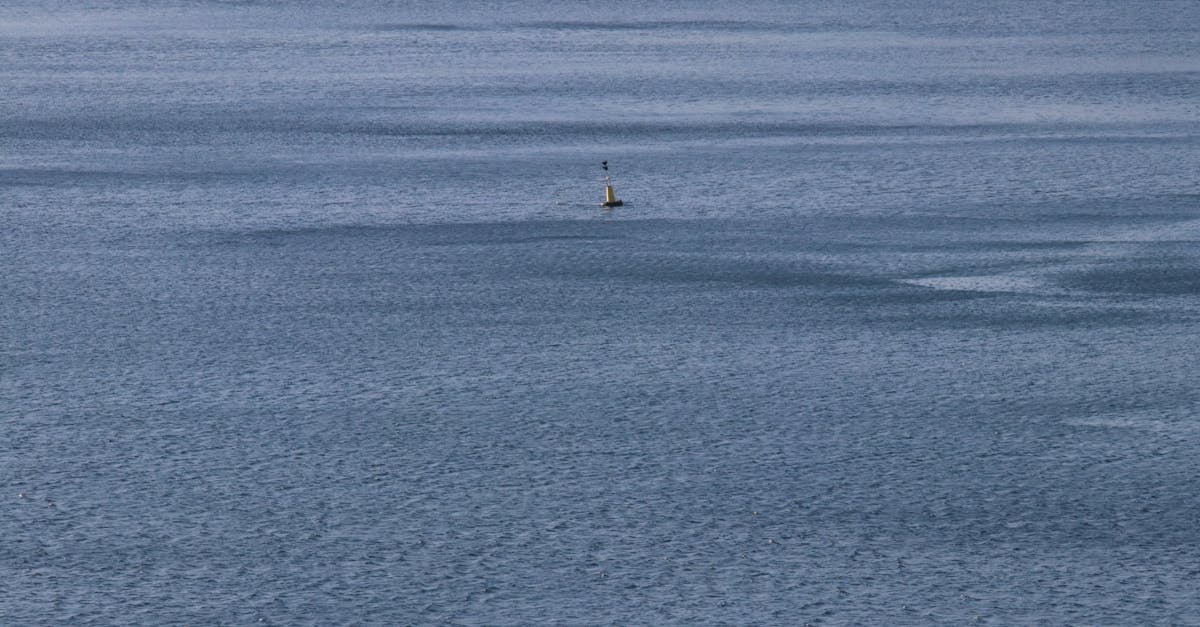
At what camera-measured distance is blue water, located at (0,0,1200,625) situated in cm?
760

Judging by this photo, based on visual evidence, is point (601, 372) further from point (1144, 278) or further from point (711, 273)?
point (1144, 278)

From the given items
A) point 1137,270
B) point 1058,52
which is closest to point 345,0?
point 1058,52

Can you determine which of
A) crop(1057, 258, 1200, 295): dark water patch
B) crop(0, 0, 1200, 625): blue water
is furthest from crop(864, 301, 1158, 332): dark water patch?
crop(1057, 258, 1200, 295): dark water patch

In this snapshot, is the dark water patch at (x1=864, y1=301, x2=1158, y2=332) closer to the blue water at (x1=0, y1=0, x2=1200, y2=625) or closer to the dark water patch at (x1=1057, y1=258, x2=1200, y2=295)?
the blue water at (x1=0, y1=0, x2=1200, y2=625)

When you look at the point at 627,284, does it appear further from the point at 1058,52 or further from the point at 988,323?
the point at 1058,52

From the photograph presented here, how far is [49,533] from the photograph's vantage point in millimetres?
8102

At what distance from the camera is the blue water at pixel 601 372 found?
24.9 ft

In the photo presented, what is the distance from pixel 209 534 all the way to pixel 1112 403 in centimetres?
490

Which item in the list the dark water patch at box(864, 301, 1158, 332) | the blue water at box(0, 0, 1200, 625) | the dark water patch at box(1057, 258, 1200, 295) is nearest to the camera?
the blue water at box(0, 0, 1200, 625)

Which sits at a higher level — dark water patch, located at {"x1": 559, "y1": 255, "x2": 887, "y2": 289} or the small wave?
dark water patch, located at {"x1": 559, "y1": 255, "x2": 887, "y2": 289}

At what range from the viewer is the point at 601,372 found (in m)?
11.1

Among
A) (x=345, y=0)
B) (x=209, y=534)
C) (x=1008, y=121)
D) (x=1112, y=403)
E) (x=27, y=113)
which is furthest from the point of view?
(x=345, y=0)

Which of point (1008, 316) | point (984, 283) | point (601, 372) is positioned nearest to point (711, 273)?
point (984, 283)

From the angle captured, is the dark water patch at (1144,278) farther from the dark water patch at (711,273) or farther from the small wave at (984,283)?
the dark water patch at (711,273)
